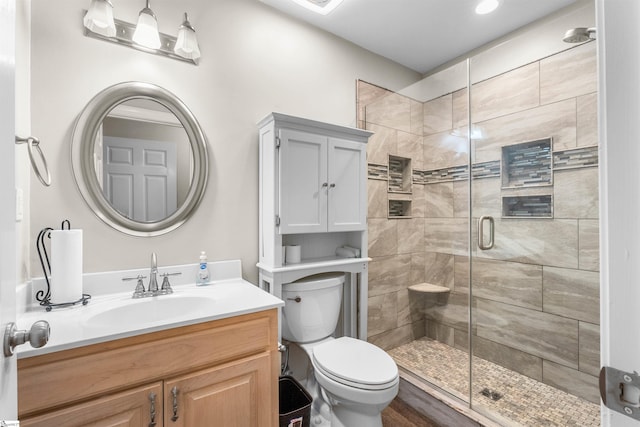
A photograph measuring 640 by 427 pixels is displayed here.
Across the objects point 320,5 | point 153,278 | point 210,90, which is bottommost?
point 153,278

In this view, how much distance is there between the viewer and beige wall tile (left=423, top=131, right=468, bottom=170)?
7.90 ft

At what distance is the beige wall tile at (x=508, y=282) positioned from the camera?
202 centimetres

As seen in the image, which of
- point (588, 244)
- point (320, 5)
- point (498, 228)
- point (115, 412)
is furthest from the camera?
point (498, 228)

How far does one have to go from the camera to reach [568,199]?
185 cm

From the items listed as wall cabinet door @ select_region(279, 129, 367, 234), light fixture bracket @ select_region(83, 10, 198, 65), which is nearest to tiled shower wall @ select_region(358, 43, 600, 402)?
wall cabinet door @ select_region(279, 129, 367, 234)

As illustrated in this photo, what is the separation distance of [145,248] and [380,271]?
167 centimetres

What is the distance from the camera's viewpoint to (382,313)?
96.3 inches

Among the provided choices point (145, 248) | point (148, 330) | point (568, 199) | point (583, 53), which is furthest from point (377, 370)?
point (583, 53)

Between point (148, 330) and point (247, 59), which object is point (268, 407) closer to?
point (148, 330)

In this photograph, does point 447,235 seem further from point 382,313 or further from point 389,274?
point 382,313

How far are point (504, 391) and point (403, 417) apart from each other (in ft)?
2.33

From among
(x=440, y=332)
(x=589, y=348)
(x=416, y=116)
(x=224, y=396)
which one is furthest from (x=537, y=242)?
(x=224, y=396)

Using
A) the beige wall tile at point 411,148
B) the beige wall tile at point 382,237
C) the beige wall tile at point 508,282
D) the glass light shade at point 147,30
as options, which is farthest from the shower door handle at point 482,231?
the glass light shade at point 147,30

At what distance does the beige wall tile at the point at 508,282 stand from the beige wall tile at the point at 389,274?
1.73ft
